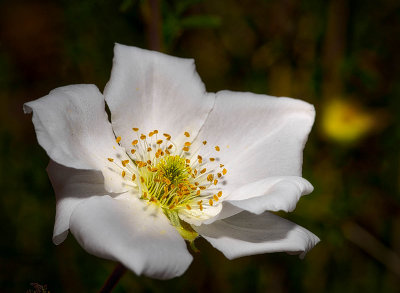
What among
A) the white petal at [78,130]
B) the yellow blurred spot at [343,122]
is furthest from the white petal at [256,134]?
the yellow blurred spot at [343,122]

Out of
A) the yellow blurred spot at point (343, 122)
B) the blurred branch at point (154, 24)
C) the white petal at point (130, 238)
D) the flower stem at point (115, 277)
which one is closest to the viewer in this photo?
the white petal at point (130, 238)

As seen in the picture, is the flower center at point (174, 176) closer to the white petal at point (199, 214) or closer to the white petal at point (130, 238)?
the white petal at point (199, 214)

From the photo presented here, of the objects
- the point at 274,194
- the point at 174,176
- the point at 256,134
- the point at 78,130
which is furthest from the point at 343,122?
the point at 78,130

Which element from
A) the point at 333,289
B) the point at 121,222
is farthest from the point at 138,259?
the point at 333,289

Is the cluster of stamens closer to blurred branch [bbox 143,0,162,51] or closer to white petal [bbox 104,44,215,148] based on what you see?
white petal [bbox 104,44,215,148]

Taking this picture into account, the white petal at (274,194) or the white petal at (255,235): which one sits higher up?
the white petal at (274,194)

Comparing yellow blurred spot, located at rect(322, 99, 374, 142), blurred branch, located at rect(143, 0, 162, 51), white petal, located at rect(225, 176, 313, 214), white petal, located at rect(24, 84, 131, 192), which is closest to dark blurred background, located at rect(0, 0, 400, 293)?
yellow blurred spot, located at rect(322, 99, 374, 142)

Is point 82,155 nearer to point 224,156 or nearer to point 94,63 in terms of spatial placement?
point 224,156

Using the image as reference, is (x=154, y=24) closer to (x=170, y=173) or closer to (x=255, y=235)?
(x=170, y=173)
